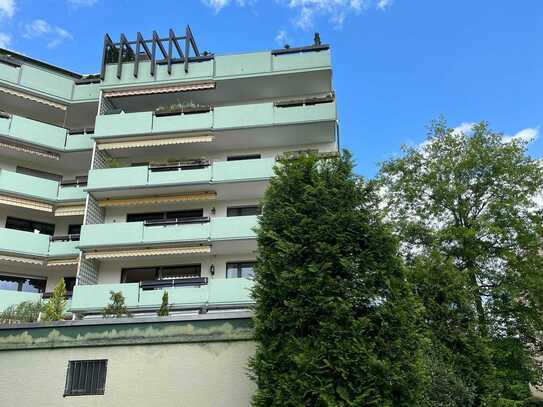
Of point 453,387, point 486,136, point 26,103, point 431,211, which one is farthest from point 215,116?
point 453,387

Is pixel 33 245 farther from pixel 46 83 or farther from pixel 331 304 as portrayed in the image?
pixel 331 304

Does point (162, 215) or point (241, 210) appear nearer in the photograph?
point (241, 210)

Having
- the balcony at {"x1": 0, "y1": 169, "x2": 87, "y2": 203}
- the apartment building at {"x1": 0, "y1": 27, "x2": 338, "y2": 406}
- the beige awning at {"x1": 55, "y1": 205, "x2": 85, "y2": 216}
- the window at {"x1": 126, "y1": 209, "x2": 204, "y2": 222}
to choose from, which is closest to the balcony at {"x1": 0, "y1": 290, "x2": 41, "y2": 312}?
the apartment building at {"x1": 0, "y1": 27, "x2": 338, "y2": 406}

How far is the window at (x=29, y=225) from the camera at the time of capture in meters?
26.5

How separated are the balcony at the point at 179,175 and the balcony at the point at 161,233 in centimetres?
199

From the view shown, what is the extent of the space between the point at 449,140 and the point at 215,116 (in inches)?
525

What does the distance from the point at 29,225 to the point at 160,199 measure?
7.52m

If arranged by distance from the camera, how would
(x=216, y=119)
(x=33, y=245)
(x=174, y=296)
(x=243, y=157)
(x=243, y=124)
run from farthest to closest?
(x=243, y=157), (x=216, y=119), (x=243, y=124), (x=33, y=245), (x=174, y=296)

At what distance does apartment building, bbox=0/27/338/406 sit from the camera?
2314cm

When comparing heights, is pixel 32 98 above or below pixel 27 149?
above

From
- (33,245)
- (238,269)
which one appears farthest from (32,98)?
(238,269)

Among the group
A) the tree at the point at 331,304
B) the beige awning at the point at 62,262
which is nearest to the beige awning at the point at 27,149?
the beige awning at the point at 62,262

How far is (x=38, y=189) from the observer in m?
25.3

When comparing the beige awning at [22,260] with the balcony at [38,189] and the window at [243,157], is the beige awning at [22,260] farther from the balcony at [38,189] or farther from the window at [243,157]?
the window at [243,157]
